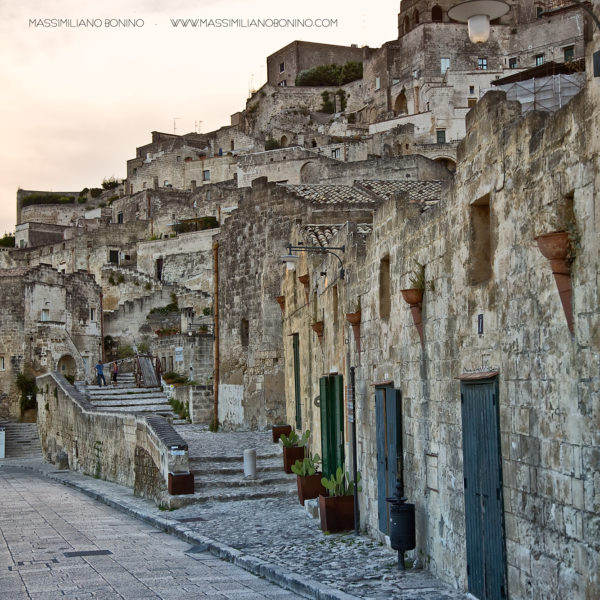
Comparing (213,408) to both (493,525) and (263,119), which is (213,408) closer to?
(493,525)

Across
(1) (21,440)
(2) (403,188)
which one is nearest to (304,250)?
(2) (403,188)

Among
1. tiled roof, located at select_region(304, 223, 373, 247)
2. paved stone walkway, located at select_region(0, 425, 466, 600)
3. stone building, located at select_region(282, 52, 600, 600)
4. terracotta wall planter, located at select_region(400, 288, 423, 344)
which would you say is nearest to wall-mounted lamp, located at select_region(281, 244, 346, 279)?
tiled roof, located at select_region(304, 223, 373, 247)

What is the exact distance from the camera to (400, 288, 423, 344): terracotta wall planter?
9969 millimetres

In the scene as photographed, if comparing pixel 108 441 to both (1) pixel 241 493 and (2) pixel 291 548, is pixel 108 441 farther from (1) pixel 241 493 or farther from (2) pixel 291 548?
(2) pixel 291 548

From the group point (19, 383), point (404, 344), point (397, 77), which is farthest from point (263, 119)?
point (404, 344)

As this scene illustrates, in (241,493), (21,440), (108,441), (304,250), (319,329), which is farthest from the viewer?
(21,440)

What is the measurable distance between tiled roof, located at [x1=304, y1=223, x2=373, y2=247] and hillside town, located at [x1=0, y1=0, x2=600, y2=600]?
0.34 ft

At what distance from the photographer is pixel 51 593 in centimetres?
980

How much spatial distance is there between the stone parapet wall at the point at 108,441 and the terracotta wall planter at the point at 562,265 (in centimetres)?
1202

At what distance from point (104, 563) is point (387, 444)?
155 inches

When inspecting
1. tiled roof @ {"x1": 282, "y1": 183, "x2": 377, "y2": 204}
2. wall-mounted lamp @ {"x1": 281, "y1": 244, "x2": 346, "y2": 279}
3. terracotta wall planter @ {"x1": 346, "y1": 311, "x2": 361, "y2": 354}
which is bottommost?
terracotta wall planter @ {"x1": 346, "y1": 311, "x2": 361, "y2": 354}

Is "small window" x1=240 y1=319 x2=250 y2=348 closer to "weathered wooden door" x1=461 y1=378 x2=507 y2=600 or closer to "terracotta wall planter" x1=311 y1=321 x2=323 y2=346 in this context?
"terracotta wall planter" x1=311 y1=321 x2=323 y2=346

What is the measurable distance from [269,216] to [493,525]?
17183mm

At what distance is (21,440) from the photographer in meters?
40.6
